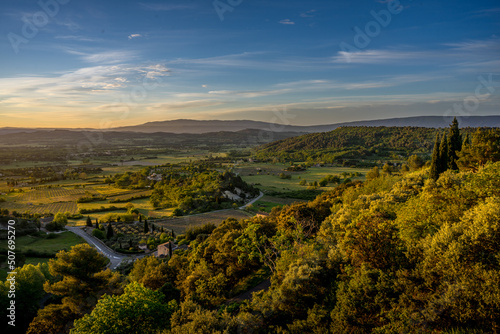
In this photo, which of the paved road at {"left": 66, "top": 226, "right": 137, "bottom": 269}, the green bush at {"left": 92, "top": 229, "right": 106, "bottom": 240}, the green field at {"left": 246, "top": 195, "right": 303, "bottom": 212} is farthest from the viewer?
the green field at {"left": 246, "top": 195, "right": 303, "bottom": 212}

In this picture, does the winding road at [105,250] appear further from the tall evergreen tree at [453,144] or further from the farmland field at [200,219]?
the tall evergreen tree at [453,144]

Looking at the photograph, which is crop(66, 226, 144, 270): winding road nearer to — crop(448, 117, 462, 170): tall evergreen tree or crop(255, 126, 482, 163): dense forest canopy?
crop(448, 117, 462, 170): tall evergreen tree

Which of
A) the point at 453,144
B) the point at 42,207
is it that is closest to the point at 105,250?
the point at 42,207

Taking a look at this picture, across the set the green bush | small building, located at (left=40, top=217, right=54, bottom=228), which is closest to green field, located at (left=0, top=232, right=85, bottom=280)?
the green bush

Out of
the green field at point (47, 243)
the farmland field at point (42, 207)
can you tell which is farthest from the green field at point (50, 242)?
the farmland field at point (42, 207)

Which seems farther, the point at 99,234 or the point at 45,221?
the point at 45,221

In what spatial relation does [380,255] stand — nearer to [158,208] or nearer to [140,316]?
[140,316]

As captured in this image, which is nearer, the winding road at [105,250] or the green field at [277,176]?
the winding road at [105,250]

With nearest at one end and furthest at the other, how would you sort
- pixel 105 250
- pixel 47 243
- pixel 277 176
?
1. pixel 105 250
2. pixel 47 243
3. pixel 277 176

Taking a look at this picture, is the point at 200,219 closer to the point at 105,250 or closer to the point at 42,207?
the point at 105,250
